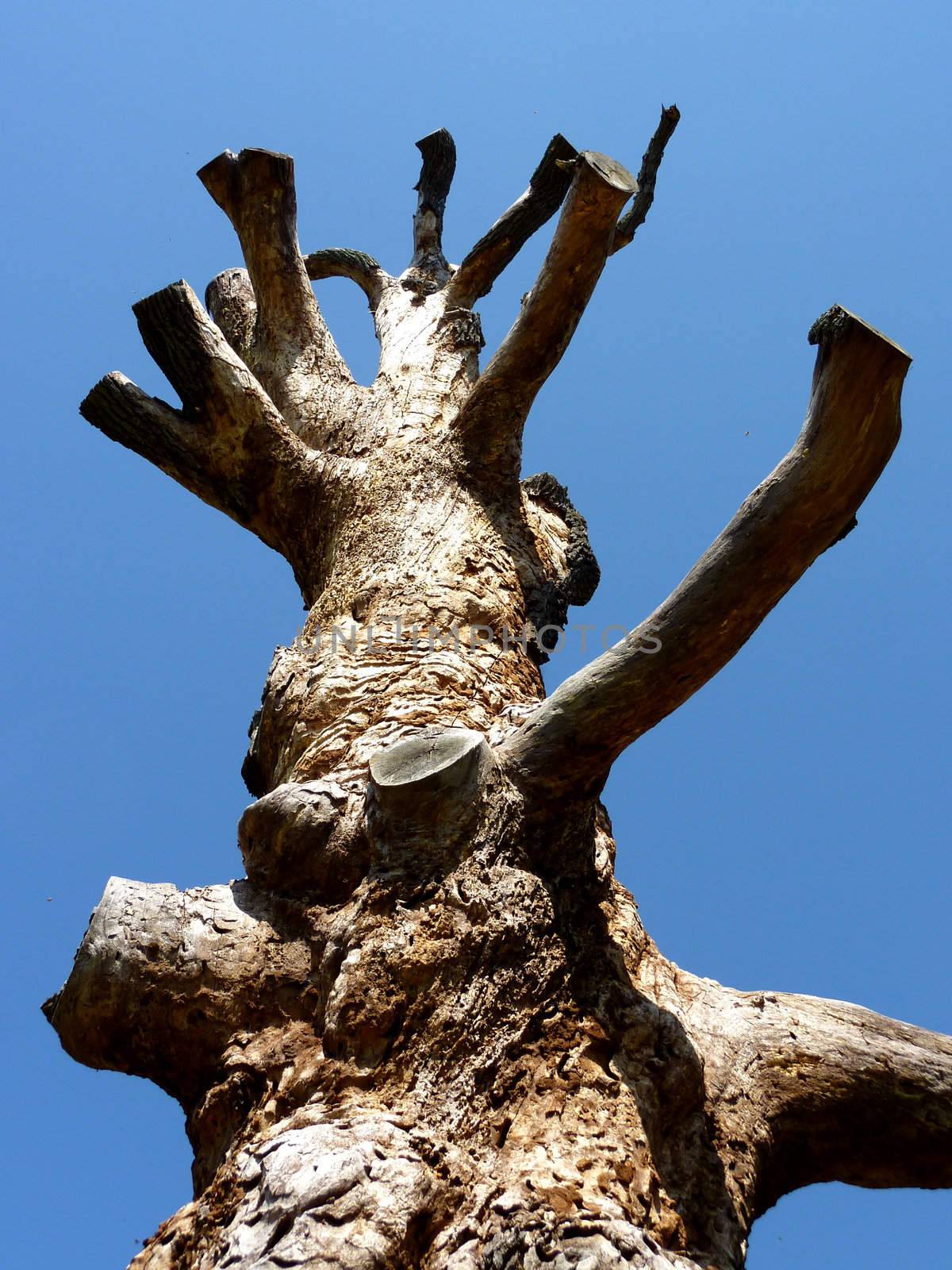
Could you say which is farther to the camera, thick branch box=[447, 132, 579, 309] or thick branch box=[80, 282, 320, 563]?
thick branch box=[447, 132, 579, 309]

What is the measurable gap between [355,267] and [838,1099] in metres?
4.50

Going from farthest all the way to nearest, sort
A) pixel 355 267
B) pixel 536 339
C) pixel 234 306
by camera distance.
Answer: pixel 355 267, pixel 234 306, pixel 536 339

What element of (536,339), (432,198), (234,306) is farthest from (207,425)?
(432,198)

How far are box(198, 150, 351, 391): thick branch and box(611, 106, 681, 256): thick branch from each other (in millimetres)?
1424

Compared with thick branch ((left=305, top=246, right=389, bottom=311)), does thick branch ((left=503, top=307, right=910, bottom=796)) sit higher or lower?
lower

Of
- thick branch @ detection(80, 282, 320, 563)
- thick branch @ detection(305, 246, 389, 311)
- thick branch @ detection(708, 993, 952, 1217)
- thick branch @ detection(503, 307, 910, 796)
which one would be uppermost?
thick branch @ detection(305, 246, 389, 311)

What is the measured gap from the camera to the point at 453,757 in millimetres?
1916

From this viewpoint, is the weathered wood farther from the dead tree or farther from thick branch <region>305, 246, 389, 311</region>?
the dead tree

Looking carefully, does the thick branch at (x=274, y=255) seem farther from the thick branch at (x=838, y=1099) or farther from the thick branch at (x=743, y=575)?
the thick branch at (x=838, y=1099)

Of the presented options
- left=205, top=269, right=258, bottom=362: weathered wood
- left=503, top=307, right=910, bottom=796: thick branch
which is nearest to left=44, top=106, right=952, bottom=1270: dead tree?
left=503, top=307, right=910, bottom=796: thick branch

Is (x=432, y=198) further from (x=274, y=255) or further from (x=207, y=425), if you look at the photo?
(x=207, y=425)

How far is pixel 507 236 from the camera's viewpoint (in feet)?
15.4

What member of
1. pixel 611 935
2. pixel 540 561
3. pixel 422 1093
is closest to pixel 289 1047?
pixel 422 1093

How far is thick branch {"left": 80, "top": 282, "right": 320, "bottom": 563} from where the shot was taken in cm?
333
